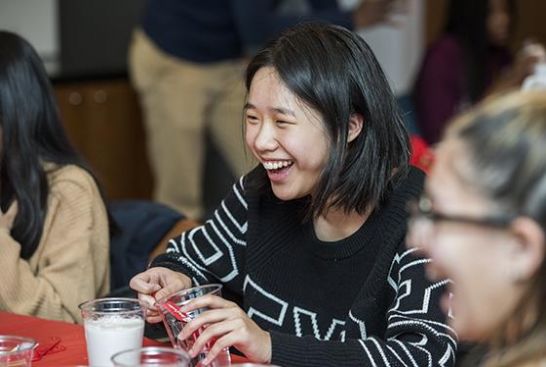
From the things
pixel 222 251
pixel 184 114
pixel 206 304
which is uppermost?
pixel 206 304

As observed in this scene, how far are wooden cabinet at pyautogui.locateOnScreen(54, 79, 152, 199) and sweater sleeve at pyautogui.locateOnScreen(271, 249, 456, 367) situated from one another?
3.52 m

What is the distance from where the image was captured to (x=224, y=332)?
1.92 metres

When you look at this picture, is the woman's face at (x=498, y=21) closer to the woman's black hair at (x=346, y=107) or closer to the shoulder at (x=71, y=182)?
the shoulder at (x=71, y=182)

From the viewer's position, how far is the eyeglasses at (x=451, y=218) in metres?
1.44

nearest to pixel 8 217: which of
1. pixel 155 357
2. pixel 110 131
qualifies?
pixel 155 357

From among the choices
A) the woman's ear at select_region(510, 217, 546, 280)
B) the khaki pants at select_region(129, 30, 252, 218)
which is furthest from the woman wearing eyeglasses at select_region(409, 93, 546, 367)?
the khaki pants at select_region(129, 30, 252, 218)

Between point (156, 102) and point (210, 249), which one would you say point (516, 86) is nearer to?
point (156, 102)

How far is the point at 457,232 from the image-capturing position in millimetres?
1478

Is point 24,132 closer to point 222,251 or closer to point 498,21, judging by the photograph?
point 222,251

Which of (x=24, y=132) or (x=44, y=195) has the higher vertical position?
(x=24, y=132)

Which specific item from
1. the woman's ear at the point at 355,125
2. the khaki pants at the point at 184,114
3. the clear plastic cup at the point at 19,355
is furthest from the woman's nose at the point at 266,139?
the khaki pants at the point at 184,114

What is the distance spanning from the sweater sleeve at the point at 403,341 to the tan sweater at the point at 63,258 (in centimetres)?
85

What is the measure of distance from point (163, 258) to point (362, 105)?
2.01ft

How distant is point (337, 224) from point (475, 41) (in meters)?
3.00
